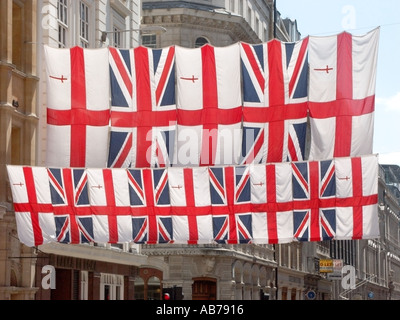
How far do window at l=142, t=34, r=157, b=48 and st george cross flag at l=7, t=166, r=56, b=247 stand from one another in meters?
35.3

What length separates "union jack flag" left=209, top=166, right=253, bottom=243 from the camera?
27.0 metres

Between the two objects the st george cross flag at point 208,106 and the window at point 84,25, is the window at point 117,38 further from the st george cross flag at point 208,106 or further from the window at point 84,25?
the st george cross flag at point 208,106

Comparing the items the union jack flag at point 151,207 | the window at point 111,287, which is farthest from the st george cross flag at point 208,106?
Result: the window at point 111,287

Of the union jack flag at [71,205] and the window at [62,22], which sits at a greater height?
the window at [62,22]

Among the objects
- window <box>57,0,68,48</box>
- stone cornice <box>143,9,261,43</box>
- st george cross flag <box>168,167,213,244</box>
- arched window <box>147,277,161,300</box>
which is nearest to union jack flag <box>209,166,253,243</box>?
st george cross flag <box>168,167,213,244</box>

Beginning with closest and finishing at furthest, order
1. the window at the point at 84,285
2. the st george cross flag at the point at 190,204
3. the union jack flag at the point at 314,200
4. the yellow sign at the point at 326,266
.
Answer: the union jack flag at the point at 314,200, the st george cross flag at the point at 190,204, the window at the point at 84,285, the yellow sign at the point at 326,266

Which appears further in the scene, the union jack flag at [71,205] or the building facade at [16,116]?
the building facade at [16,116]

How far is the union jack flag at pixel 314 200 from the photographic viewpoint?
2650cm

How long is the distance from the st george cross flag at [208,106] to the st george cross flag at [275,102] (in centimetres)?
30

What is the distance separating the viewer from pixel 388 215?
14188cm

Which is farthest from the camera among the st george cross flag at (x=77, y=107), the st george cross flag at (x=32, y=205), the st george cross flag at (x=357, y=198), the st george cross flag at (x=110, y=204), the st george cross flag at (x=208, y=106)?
the st george cross flag at (x=77, y=107)

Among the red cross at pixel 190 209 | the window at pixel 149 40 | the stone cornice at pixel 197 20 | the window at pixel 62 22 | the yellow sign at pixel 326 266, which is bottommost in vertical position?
the yellow sign at pixel 326 266
